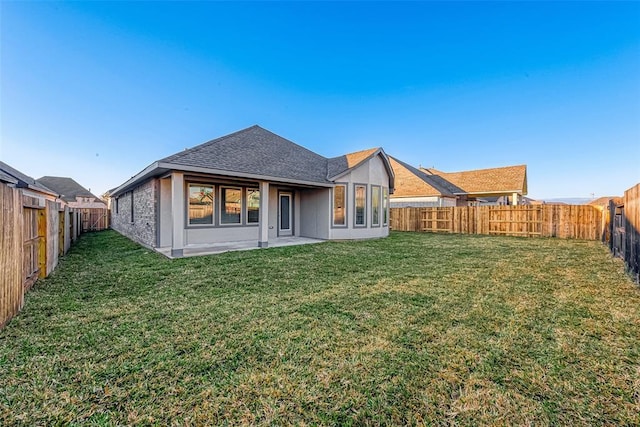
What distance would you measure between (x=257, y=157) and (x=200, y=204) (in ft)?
9.75

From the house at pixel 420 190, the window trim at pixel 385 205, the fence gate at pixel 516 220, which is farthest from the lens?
the house at pixel 420 190

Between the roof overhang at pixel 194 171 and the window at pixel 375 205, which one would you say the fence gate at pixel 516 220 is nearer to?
the window at pixel 375 205

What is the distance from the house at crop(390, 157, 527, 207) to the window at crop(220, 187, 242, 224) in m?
15.6

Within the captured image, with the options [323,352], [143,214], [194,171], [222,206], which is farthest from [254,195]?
[323,352]

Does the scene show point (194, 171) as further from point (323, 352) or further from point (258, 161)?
point (323, 352)

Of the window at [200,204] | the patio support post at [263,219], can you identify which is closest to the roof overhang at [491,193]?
the patio support post at [263,219]

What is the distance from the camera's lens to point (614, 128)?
567 inches

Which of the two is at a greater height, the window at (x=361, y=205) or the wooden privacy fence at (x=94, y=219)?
the window at (x=361, y=205)

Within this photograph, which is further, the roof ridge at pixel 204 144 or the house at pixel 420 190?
the house at pixel 420 190

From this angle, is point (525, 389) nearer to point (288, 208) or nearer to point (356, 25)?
point (288, 208)

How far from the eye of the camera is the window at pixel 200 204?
9.53 metres

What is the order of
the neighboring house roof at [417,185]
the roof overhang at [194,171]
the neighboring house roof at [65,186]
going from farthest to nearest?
the neighboring house roof at [65,186] < the neighboring house roof at [417,185] < the roof overhang at [194,171]

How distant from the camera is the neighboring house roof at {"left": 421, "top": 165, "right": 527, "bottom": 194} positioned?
63.9ft

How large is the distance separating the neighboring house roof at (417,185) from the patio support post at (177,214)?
1811 centimetres
